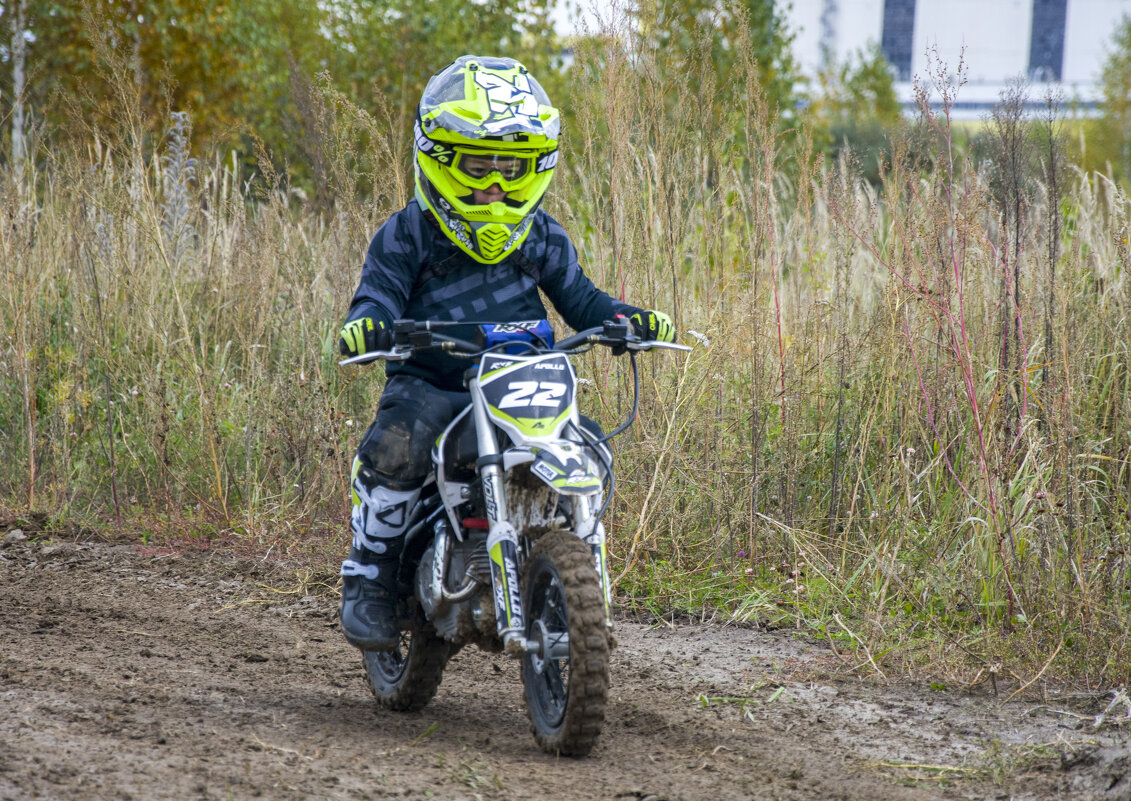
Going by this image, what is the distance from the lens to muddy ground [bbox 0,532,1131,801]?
2.90 metres

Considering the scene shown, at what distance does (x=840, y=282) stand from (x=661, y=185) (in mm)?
943

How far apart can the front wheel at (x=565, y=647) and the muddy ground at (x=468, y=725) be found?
4.4 inches

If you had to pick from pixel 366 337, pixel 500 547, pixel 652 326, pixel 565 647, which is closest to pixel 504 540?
pixel 500 547

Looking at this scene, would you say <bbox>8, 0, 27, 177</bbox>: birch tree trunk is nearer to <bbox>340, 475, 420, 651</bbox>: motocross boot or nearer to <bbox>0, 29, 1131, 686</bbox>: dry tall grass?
<bbox>0, 29, 1131, 686</bbox>: dry tall grass

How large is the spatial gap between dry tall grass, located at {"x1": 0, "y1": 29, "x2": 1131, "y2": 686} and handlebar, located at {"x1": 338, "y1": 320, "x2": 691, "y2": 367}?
1491mm

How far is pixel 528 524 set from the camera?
3.24m

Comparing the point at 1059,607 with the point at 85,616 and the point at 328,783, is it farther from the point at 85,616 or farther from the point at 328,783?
the point at 85,616

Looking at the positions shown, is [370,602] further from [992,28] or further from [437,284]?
[992,28]

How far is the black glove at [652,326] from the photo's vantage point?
→ 350 centimetres

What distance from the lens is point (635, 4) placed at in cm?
531

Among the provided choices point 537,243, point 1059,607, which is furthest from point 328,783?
point 1059,607

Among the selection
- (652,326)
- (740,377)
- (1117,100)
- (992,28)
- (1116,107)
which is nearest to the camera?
(652,326)

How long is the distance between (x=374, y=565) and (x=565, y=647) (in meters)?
0.87

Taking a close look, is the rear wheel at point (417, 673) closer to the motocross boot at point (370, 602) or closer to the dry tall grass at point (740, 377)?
the motocross boot at point (370, 602)
